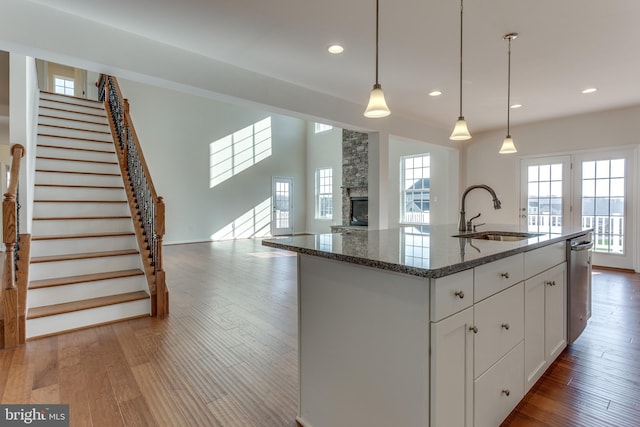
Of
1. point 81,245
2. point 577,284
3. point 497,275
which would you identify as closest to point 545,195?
→ point 577,284

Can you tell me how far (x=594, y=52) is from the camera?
11.4ft

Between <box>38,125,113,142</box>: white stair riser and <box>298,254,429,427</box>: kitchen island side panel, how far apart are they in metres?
5.23

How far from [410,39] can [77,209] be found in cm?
420

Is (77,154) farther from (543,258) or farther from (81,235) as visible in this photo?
(543,258)

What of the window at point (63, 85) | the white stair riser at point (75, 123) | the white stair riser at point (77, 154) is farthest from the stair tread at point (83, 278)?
the window at point (63, 85)

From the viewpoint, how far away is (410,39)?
125 inches

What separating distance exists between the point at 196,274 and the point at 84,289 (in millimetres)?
1995

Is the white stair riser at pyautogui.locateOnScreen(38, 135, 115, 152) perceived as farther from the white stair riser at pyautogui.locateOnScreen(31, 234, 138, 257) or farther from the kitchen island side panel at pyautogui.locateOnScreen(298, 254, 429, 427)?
the kitchen island side panel at pyautogui.locateOnScreen(298, 254, 429, 427)

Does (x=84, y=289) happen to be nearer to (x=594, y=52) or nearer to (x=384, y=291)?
(x=384, y=291)

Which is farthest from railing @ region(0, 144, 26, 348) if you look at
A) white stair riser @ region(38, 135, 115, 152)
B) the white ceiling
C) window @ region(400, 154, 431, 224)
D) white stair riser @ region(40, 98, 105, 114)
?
window @ region(400, 154, 431, 224)

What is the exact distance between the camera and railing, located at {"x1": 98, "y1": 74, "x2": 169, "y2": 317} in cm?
334

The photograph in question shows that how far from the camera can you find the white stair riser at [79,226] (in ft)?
11.9

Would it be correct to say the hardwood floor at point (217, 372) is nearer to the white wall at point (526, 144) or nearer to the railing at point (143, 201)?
the railing at point (143, 201)

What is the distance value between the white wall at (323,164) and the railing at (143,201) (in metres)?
5.98
